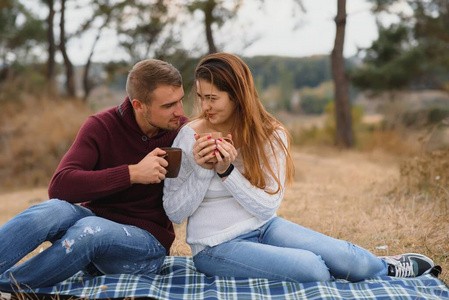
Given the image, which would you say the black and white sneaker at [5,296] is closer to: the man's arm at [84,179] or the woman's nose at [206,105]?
the man's arm at [84,179]

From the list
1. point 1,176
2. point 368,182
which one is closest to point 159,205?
point 368,182

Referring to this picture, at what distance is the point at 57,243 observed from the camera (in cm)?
247

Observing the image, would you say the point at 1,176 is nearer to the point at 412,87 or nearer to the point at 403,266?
the point at 403,266

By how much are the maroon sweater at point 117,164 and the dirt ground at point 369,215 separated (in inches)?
36.6

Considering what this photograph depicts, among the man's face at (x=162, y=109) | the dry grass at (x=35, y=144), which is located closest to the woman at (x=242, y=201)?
the man's face at (x=162, y=109)

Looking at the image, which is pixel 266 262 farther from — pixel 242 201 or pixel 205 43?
pixel 205 43

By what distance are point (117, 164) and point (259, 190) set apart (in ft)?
2.62

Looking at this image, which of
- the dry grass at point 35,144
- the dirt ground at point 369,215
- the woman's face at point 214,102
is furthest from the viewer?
the dry grass at point 35,144

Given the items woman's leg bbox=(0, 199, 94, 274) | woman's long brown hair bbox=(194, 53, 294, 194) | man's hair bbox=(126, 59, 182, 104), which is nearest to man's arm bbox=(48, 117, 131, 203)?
woman's leg bbox=(0, 199, 94, 274)

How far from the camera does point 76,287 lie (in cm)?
253

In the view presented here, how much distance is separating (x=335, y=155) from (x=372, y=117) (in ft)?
13.2

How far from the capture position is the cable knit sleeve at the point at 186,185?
264 cm

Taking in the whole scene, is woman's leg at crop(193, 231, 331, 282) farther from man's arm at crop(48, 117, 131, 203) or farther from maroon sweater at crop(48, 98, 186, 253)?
man's arm at crop(48, 117, 131, 203)

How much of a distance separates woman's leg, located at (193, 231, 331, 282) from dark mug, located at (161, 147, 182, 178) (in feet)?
1.56
